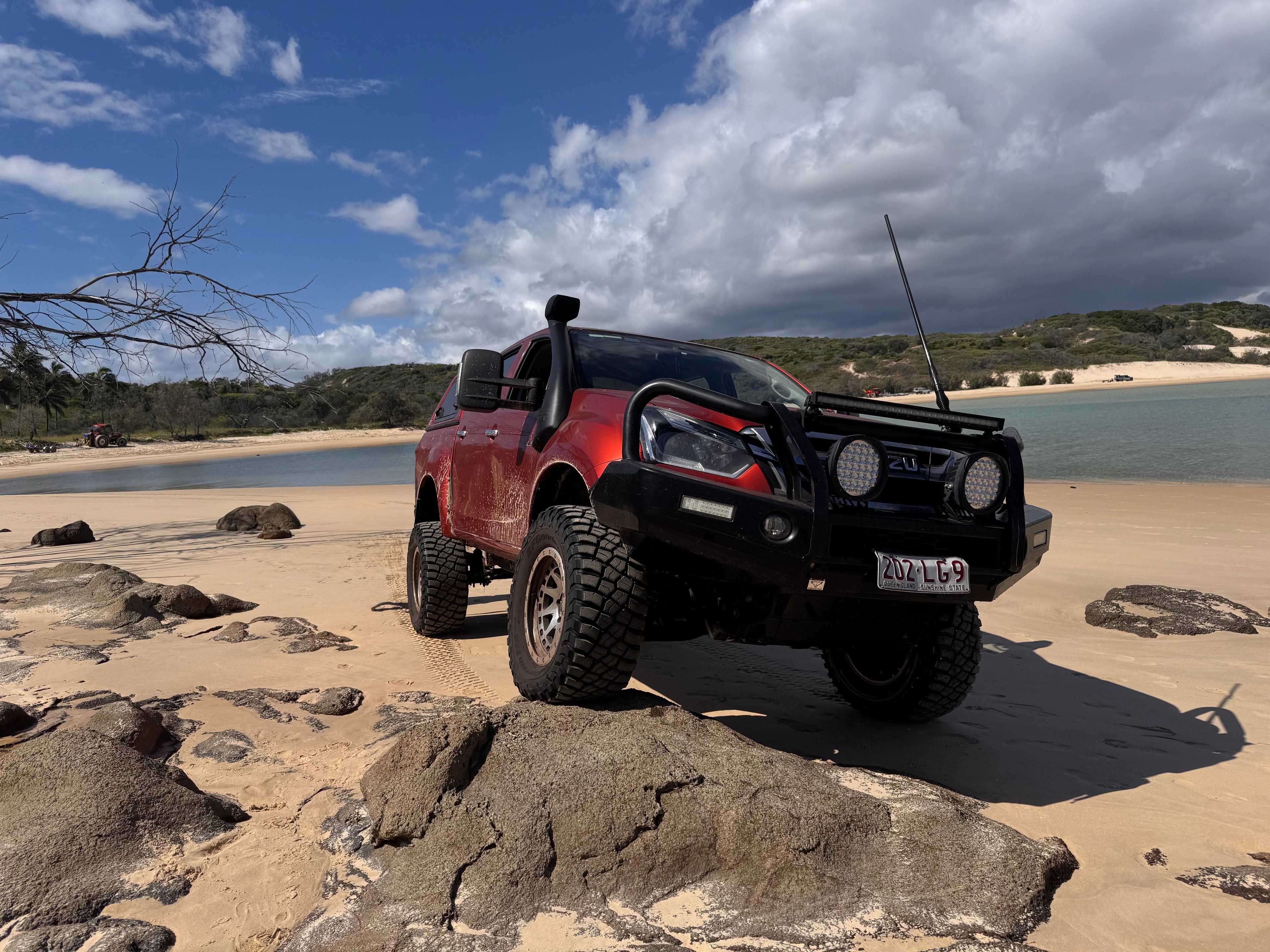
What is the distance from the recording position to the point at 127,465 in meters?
37.7

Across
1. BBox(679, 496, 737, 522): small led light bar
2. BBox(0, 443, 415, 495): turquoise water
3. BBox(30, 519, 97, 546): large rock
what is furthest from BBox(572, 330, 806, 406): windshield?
BBox(0, 443, 415, 495): turquoise water

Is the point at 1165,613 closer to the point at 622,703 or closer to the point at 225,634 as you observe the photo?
the point at 622,703

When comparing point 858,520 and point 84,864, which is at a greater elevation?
point 858,520

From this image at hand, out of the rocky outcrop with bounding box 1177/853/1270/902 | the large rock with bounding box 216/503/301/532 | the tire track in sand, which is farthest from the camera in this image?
the large rock with bounding box 216/503/301/532

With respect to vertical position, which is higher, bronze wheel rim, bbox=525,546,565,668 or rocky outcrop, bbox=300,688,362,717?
bronze wheel rim, bbox=525,546,565,668

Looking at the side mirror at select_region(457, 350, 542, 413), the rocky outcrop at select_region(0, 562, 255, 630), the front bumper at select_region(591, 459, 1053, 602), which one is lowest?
the rocky outcrop at select_region(0, 562, 255, 630)

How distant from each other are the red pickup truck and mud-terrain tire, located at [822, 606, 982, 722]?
0.04 ft

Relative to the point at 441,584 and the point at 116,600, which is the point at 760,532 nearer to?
the point at 441,584

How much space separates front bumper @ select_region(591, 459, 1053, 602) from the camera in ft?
8.89

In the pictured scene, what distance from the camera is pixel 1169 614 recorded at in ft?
20.2

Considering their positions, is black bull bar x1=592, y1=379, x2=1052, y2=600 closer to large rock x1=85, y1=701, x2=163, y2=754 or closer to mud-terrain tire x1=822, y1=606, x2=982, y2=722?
mud-terrain tire x1=822, y1=606, x2=982, y2=722

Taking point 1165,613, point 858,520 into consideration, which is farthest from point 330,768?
point 1165,613

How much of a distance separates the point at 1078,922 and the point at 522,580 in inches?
85.4

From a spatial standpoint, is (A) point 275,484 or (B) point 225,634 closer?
(B) point 225,634
